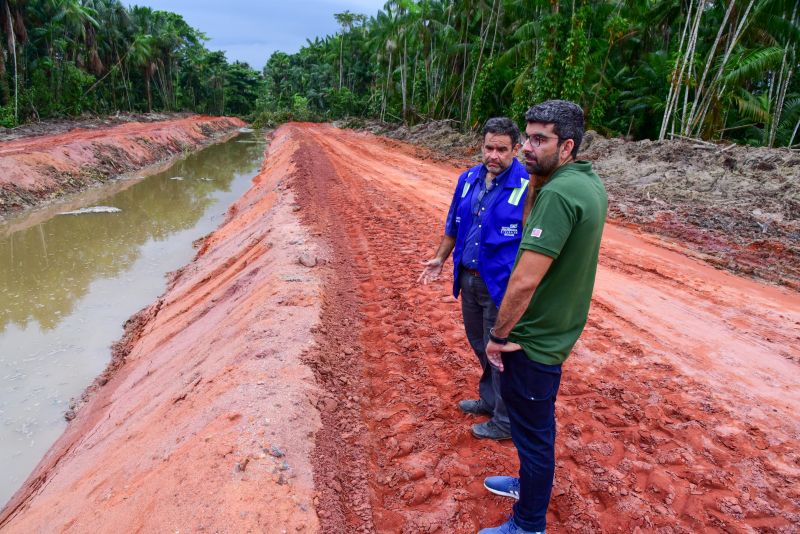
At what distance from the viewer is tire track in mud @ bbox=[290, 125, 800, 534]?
2.63 metres

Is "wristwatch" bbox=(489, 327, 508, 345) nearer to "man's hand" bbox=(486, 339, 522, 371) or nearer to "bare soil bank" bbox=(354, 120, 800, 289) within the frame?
"man's hand" bbox=(486, 339, 522, 371)

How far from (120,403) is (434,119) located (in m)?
26.8

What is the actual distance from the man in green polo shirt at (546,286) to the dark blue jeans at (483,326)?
74cm

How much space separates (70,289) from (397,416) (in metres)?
8.23

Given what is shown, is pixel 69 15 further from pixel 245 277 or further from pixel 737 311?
pixel 737 311

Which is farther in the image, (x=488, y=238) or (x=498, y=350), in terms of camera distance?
(x=488, y=238)

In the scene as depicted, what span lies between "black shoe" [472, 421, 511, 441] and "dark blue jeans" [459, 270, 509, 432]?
0.03 metres

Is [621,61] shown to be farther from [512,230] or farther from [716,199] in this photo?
[512,230]

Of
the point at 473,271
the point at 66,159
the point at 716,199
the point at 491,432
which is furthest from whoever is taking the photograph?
the point at 66,159

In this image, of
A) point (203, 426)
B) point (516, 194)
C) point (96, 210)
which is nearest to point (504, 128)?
point (516, 194)

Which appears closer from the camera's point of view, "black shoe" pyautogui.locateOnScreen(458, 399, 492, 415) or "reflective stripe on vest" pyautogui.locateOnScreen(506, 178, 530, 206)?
"reflective stripe on vest" pyautogui.locateOnScreen(506, 178, 530, 206)

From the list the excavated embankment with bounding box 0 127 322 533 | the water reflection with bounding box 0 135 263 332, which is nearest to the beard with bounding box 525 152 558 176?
the excavated embankment with bounding box 0 127 322 533

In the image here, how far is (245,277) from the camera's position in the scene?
22.0 ft

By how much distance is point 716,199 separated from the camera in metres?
10.0
